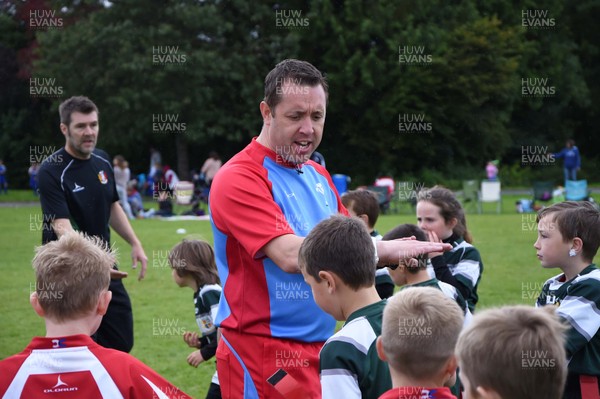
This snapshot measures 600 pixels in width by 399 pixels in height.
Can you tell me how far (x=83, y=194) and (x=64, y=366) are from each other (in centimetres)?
348

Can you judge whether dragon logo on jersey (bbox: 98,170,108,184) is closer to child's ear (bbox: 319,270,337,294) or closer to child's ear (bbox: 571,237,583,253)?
child's ear (bbox: 319,270,337,294)

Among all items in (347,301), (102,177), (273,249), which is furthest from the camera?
(102,177)

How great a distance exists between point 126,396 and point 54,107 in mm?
40435

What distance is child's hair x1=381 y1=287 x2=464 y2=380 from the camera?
282 cm

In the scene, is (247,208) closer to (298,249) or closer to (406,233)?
(298,249)

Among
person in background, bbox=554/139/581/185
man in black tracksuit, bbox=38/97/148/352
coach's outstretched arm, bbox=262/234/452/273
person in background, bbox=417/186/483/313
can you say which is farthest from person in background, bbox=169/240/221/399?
person in background, bbox=554/139/581/185

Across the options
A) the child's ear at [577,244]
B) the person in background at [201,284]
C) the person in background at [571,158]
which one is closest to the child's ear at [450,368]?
the child's ear at [577,244]

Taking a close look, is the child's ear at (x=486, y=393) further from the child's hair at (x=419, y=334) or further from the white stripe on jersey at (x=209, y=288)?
the white stripe on jersey at (x=209, y=288)

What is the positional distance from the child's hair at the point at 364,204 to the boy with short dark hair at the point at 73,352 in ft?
11.6

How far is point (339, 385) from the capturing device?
122 inches

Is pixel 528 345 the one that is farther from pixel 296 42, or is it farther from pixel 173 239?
A: pixel 296 42

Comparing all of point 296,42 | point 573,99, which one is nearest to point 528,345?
point 296,42

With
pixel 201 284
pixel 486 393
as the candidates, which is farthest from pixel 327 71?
pixel 486 393

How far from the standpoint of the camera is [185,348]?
8734 millimetres
